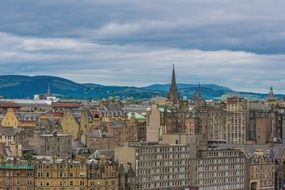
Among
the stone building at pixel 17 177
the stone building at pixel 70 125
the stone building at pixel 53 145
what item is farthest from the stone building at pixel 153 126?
the stone building at pixel 17 177

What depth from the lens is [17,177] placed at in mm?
137125

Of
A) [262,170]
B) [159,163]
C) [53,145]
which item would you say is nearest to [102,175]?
[159,163]

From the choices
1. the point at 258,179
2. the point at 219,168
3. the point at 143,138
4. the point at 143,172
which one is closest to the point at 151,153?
the point at 143,172

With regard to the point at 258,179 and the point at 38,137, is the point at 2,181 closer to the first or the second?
the point at 38,137

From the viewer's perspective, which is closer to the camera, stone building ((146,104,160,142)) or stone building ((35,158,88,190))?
stone building ((35,158,88,190))

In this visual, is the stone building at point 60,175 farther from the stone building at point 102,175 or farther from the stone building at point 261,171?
the stone building at point 261,171

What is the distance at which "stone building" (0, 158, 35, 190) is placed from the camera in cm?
13700

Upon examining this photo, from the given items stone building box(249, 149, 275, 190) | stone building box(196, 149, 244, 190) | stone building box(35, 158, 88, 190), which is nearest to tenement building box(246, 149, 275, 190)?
stone building box(249, 149, 275, 190)

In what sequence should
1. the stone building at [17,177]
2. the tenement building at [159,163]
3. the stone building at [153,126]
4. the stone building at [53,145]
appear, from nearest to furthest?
the stone building at [17,177] < the tenement building at [159,163] < the stone building at [53,145] < the stone building at [153,126]

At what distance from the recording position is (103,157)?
145 m

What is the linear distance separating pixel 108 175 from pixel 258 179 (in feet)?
133

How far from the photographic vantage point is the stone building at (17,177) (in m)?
137

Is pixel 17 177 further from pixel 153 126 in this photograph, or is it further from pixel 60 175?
pixel 153 126

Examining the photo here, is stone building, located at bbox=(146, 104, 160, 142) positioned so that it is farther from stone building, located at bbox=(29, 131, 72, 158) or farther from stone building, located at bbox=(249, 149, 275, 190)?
stone building, located at bbox=(29, 131, 72, 158)
